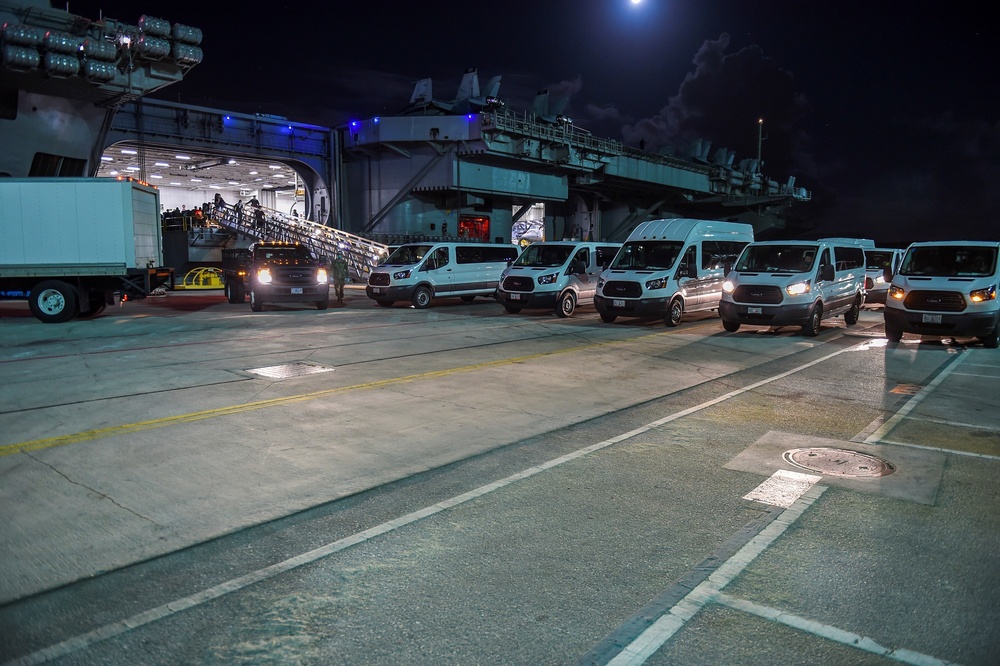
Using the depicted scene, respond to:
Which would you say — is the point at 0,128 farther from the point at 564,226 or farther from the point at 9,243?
the point at 564,226

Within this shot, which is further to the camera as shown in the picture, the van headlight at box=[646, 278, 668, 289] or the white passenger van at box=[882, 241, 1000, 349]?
the van headlight at box=[646, 278, 668, 289]

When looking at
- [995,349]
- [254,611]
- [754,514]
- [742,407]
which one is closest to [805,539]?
[754,514]

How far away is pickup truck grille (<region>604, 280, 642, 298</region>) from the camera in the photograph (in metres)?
16.7

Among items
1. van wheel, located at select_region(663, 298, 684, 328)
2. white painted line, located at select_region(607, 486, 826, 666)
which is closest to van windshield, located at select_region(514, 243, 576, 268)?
van wheel, located at select_region(663, 298, 684, 328)

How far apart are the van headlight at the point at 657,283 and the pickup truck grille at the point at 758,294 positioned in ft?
6.25

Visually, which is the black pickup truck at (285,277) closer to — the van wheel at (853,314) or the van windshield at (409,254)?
the van windshield at (409,254)

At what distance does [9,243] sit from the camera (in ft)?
53.4

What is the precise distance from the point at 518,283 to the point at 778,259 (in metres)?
6.95

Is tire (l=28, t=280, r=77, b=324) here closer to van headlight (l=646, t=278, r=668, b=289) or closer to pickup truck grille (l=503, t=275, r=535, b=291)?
pickup truck grille (l=503, t=275, r=535, b=291)

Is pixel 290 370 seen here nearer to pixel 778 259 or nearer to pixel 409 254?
pixel 778 259

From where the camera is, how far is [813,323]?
15195 mm

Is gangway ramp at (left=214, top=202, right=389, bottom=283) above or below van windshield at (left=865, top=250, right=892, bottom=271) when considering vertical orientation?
above

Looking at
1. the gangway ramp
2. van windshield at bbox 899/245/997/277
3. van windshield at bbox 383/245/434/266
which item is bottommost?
van windshield at bbox 899/245/997/277

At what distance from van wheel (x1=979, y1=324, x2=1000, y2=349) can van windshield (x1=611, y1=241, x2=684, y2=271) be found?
6.76 meters
